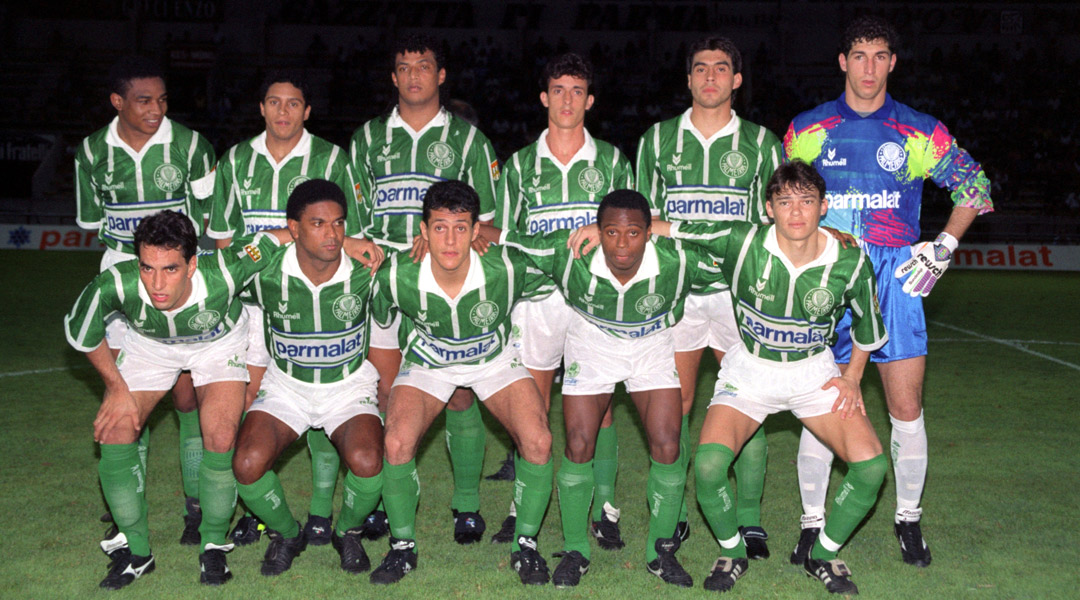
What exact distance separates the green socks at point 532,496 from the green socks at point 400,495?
461 millimetres

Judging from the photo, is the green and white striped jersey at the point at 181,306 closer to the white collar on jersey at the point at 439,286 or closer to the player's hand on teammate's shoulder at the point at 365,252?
the player's hand on teammate's shoulder at the point at 365,252

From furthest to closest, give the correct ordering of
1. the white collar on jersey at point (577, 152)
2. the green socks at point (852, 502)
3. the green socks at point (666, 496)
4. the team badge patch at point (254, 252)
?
the white collar on jersey at point (577, 152) → the team badge patch at point (254, 252) → the green socks at point (666, 496) → the green socks at point (852, 502)

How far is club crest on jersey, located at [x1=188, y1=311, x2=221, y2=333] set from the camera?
4.29m

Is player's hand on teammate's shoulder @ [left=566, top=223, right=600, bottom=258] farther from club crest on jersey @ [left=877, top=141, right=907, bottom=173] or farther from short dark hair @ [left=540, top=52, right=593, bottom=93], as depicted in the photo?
club crest on jersey @ [left=877, top=141, right=907, bottom=173]

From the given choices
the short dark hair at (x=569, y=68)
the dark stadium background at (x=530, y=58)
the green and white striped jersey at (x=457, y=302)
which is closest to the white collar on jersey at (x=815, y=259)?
the green and white striped jersey at (x=457, y=302)

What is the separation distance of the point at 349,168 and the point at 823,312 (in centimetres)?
252

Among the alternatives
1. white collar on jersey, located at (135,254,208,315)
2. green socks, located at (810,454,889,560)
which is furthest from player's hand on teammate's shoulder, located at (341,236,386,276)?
green socks, located at (810,454,889,560)

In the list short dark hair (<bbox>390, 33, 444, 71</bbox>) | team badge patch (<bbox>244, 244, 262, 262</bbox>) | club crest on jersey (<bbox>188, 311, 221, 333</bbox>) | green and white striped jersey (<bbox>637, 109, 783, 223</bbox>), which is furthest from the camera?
short dark hair (<bbox>390, 33, 444, 71</bbox>)

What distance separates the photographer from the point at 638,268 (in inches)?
171

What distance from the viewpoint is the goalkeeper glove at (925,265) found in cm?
427

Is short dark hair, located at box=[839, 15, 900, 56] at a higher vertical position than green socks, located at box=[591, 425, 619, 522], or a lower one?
higher

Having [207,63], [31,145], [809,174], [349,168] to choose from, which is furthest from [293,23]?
[809,174]

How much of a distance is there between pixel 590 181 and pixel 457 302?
3.46 ft

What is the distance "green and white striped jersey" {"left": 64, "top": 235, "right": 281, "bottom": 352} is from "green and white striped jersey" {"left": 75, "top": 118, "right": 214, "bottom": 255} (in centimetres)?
75
